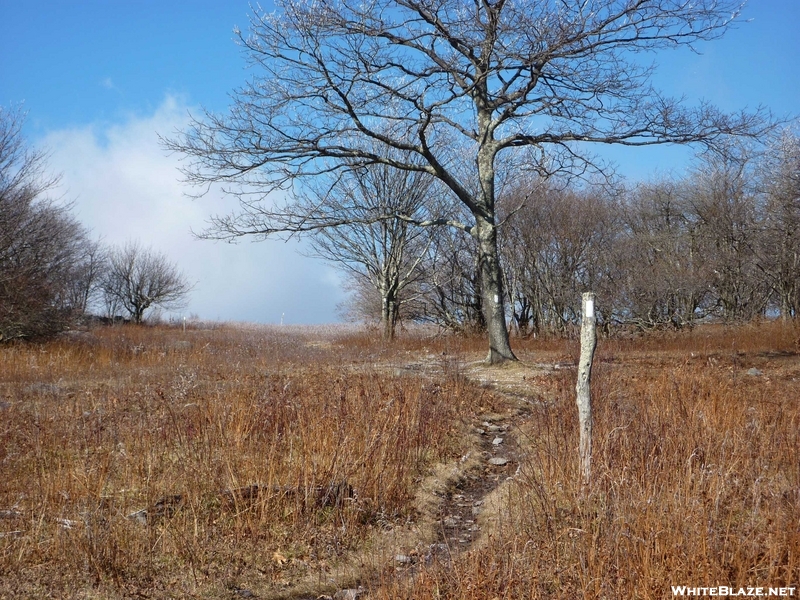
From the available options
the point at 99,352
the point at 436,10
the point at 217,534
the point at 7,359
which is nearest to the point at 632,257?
the point at 436,10

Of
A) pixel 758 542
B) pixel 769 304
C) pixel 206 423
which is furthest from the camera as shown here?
pixel 769 304

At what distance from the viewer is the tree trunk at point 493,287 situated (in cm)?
1281

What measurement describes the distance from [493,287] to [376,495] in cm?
826

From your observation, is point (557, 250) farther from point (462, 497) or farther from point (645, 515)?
point (645, 515)

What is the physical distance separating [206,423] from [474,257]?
18.1 meters

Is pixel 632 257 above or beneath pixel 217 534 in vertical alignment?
above

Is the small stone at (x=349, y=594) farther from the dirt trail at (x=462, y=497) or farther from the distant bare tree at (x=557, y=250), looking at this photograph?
the distant bare tree at (x=557, y=250)

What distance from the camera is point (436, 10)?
1055cm

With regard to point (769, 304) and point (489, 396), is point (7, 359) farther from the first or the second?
point (769, 304)

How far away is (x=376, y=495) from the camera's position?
16.7ft

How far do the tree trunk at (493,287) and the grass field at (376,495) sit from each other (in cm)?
416

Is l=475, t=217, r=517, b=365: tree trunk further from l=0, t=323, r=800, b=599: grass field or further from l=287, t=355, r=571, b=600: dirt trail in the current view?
l=0, t=323, r=800, b=599: grass field

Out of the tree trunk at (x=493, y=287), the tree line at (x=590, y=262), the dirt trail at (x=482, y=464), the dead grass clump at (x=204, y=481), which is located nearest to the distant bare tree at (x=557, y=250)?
the tree line at (x=590, y=262)

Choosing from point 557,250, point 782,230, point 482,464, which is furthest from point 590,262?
point 482,464
